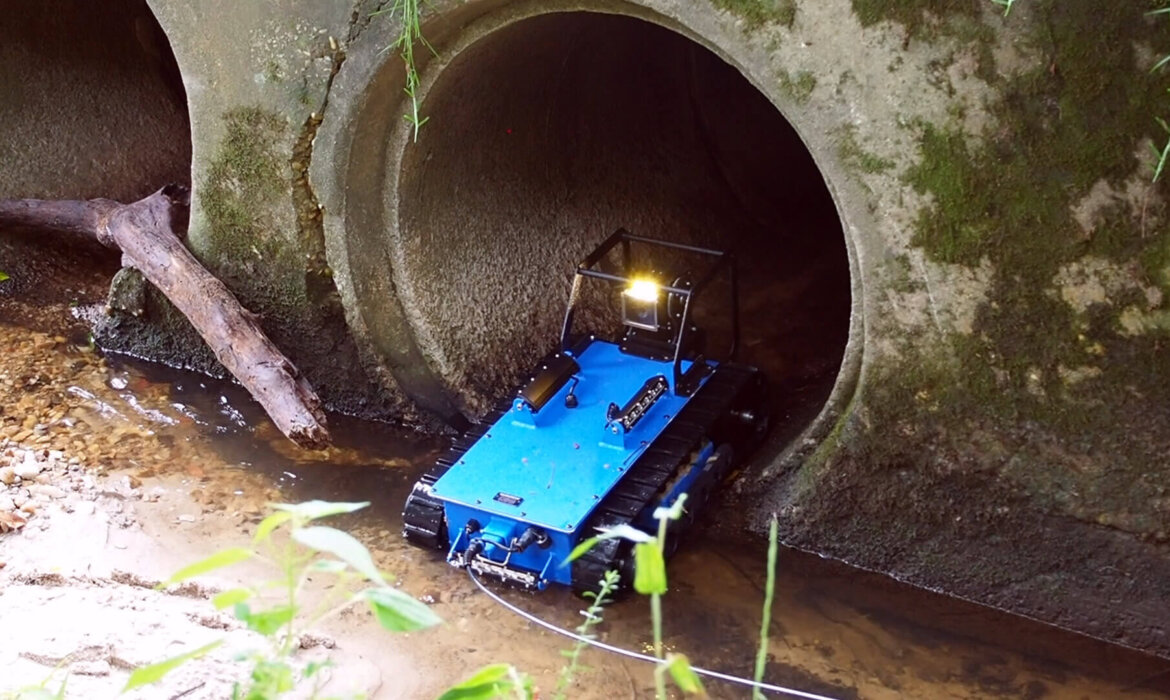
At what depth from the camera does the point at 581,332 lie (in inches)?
202

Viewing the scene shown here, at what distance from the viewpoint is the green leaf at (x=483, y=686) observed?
159cm

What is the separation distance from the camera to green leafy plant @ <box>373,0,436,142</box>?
3.82 metres

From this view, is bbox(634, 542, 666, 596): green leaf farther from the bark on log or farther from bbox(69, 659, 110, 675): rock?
the bark on log

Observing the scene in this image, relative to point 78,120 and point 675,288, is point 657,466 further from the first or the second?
point 78,120

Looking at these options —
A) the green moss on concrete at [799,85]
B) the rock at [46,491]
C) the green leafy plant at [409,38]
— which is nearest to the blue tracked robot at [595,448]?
the green leafy plant at [409,38]

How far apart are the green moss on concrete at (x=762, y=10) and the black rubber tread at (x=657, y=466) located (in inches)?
57.7

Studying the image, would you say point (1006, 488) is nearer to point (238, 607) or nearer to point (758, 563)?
point (758, 563)

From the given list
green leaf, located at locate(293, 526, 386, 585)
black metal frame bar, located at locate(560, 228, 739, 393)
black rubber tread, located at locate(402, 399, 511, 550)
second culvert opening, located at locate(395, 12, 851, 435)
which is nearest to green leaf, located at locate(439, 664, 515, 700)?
green leaf, located at locate(293, 526, 386, 585)

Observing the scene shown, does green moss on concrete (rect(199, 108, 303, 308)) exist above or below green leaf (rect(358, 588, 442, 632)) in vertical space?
above

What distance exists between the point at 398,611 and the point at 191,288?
3.54 metres

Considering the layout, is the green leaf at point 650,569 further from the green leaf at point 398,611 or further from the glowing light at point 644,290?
the glowing light at point 644,290

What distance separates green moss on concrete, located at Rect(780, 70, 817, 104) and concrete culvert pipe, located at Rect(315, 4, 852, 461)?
3.38 ft

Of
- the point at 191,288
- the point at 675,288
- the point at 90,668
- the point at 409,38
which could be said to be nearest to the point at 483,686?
the point at 90,668

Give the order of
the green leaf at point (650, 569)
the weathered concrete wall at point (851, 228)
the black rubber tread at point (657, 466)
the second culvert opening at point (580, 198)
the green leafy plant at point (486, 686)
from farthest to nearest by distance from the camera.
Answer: the second culvert opening at point (580, 198) < the black rubber tread at point (657, 466) < the weathered concrete wall at point (851, 228) < the green leafy plant at point (486, 686) < the green leaf at point (650, 569)
